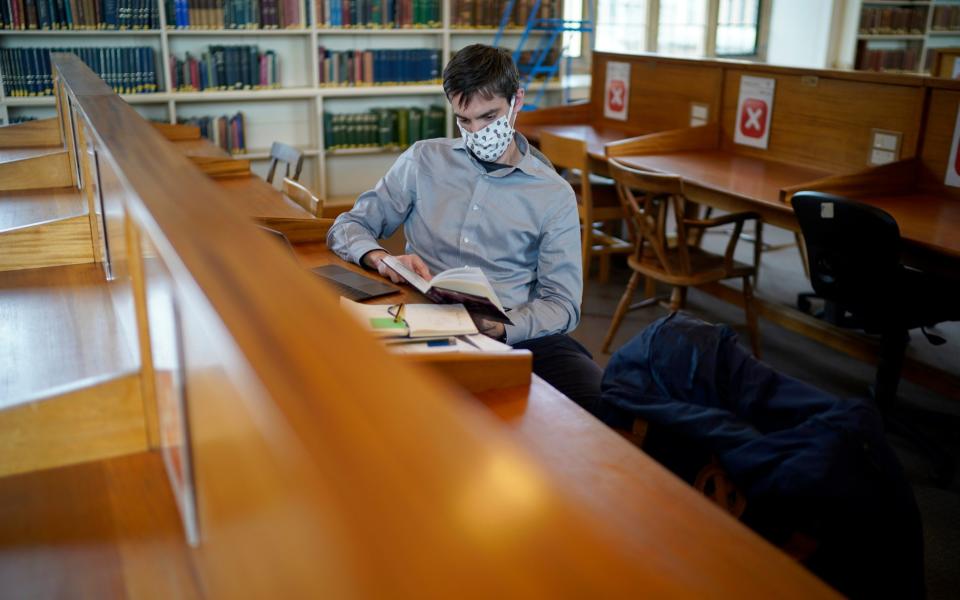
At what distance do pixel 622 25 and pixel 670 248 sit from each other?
4049mm

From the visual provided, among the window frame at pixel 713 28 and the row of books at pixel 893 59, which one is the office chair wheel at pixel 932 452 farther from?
the row of books at pixel 893 59

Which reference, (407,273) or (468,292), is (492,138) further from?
(468,292)

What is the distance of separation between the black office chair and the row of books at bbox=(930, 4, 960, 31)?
236 inches

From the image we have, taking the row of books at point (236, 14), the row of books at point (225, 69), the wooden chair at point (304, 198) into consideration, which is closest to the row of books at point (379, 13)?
the row of books at point (236, 14)

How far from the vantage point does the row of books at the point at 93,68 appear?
475cm

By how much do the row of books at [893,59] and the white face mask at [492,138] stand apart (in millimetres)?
6354

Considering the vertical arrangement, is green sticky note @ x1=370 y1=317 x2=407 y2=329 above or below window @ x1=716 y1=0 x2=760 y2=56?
below

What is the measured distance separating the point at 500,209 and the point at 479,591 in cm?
172

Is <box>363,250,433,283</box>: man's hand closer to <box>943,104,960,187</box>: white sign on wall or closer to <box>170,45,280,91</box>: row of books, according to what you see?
<box>943,104,960,187</box>: white sign on wall

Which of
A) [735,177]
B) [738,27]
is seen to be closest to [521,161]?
[735,177]

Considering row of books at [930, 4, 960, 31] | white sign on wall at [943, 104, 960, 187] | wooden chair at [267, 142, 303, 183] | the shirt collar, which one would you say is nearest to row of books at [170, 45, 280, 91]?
wooden chair at [267, 142, 303, 183]

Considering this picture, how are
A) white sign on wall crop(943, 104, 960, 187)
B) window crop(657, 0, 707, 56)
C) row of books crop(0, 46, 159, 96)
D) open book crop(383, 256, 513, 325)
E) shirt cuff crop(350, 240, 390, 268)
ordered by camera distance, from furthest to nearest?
window crop(657, 0, 707, 56) < row of books crop(0, 46, 159, 96) < white sign on wall crop(943, 104, 960, 187) < shirt cuff crop(350, 240, 390, 268) < open book crop(383, 256, 513, 325)

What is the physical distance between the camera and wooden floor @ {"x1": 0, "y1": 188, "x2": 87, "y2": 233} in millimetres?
2018

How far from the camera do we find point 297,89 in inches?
217
